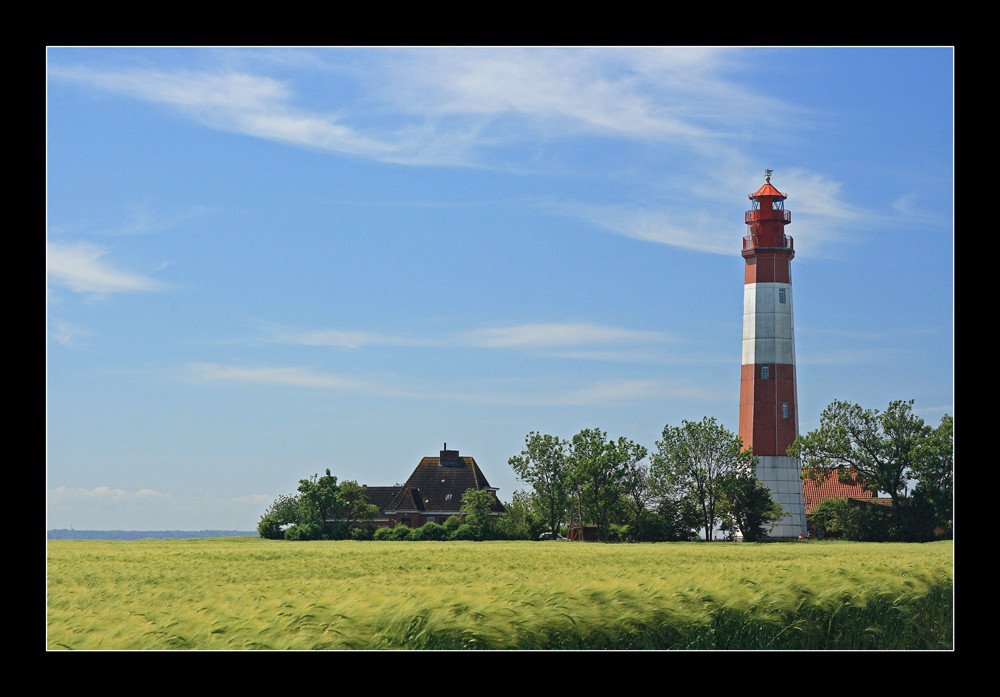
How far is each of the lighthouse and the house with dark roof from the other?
56.2ft

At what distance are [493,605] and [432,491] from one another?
4778 cm

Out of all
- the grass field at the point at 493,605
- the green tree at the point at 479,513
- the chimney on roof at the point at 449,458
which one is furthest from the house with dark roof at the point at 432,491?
the grass field at the point at 493,605

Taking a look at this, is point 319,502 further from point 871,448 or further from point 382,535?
point 871,448

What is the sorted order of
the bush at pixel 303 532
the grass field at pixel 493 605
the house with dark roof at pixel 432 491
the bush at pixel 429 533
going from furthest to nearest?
the house with dark roof at pixel 432 491 < the bush at pixel 429 533 < the bush at pixel 303 532 < the grass field at pixel 493 605

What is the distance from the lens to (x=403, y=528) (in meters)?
49.3

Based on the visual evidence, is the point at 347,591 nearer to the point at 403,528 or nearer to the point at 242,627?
the point at 242,627

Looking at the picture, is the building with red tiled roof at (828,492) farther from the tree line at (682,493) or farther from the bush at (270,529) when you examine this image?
the bush at (270,529)

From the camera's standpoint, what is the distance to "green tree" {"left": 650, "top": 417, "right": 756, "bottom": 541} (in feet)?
162

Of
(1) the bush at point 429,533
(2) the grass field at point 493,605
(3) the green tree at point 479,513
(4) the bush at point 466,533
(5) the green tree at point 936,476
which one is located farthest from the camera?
(3) the green tree at point 479,513

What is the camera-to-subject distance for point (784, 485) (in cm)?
4956

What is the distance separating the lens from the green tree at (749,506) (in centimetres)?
4859
